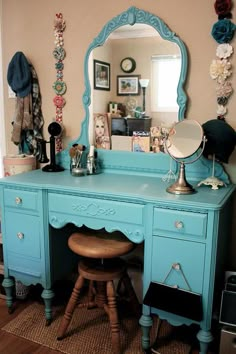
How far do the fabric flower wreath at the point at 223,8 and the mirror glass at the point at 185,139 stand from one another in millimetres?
603

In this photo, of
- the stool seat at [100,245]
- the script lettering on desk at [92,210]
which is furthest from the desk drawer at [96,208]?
the stool seat at [100,245]

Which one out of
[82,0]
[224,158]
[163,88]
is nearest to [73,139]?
[163,88]

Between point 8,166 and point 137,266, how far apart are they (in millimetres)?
1111

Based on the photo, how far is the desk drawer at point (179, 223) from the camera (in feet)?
5.15

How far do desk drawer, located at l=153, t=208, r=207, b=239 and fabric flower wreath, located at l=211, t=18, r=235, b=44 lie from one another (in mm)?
961

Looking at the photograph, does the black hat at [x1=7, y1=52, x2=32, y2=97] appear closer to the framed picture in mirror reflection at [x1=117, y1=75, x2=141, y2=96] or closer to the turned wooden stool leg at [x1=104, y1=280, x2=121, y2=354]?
the framed picture in mirror reflection at [x1=117, y1=75, x2=141, y2=96]

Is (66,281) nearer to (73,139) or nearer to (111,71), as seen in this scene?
(73,139)

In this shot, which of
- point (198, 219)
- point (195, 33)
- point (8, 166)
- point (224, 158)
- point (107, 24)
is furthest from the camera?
point (8, 166)

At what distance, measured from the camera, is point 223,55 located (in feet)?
6.07

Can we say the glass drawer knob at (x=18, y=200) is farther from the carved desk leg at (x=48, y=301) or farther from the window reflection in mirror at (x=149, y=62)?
the window reflection in mirror at (x=149, y=62)

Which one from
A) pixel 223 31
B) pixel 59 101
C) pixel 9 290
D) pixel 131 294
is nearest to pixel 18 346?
pixel 9 290

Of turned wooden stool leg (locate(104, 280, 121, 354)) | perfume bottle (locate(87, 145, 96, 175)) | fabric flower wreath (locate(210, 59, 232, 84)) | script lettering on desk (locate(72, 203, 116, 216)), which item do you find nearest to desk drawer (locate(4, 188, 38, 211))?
script lettering on desk (locate(72, 203, 116, 216))

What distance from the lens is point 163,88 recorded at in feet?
6.63

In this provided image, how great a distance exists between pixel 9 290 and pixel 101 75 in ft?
4.87
